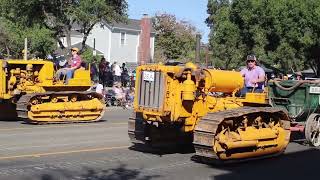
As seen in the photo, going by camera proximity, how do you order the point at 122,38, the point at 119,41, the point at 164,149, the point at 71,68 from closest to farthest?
1. the point at 164,149
2. the point at 71,68
3. the point at 119,41
4. the point at 122,38

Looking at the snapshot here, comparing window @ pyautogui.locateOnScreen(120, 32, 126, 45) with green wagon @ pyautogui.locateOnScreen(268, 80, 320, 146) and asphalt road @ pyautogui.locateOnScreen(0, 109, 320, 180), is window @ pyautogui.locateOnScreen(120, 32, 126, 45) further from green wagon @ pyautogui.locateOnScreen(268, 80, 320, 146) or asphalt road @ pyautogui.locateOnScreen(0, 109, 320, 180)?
green wagon @ pyautogui.locateOnScreen(268, 80, 320, 146)

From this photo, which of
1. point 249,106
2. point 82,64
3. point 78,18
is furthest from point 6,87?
point 78,18

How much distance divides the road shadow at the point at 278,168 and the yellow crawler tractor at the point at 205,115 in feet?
0.65

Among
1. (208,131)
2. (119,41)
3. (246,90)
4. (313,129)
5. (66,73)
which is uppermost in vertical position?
(119,41)

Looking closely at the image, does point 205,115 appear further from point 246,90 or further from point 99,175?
point 99,175

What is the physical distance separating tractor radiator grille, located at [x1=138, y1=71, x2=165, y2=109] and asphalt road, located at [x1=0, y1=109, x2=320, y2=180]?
108 cm

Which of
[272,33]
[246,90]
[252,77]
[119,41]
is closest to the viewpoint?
[246,90]

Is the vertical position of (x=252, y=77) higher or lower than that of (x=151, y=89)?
higher

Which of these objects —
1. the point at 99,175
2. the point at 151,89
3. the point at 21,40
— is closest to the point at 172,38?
the point at 21,40

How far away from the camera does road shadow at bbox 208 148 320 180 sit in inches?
400

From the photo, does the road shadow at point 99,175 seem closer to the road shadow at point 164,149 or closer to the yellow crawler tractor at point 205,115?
the yellow crawler tractor at point 205,115

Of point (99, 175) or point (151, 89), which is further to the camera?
point (151, 89)

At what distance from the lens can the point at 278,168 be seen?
11.0 metres

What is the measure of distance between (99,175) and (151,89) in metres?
2.21
